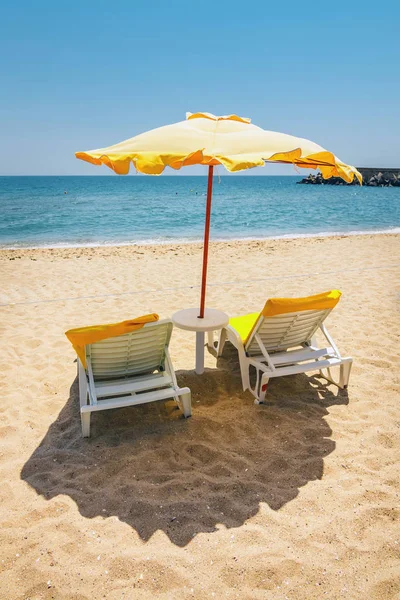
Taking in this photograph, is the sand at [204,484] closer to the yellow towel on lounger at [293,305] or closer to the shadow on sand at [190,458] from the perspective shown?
the shadow on sand at [190,458]

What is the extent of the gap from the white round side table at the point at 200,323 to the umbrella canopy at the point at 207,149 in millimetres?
1463

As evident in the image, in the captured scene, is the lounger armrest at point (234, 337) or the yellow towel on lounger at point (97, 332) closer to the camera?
the yellow towel on lounger at point (97, 332)

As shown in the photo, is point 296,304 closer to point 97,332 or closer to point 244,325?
point 244,325

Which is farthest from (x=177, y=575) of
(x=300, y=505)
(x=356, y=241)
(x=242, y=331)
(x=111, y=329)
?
(x=356, y=241)

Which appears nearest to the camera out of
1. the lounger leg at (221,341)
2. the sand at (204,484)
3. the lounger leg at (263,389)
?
the sand at (204,484)

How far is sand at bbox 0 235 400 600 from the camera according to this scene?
7.34 ft

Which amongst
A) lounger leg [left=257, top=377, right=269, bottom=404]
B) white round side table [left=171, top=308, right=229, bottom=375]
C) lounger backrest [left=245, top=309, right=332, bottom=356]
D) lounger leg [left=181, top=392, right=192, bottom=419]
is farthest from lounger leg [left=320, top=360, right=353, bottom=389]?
lounger leg [left=181, top=392, right=192, bottom=419]

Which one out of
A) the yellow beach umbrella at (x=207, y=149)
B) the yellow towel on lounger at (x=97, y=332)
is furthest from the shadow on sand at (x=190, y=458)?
the yellow beach umbrella at (x=207, y=149)

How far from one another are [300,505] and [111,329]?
1829 mm

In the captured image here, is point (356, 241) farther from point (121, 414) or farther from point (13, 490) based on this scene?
point (13, 490)

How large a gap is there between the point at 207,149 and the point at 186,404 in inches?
82.7

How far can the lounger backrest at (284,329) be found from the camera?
3809mm

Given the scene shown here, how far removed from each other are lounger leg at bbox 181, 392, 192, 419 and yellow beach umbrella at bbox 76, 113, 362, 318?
6.07 feet

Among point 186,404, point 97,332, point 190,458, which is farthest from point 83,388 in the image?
point 190,458
